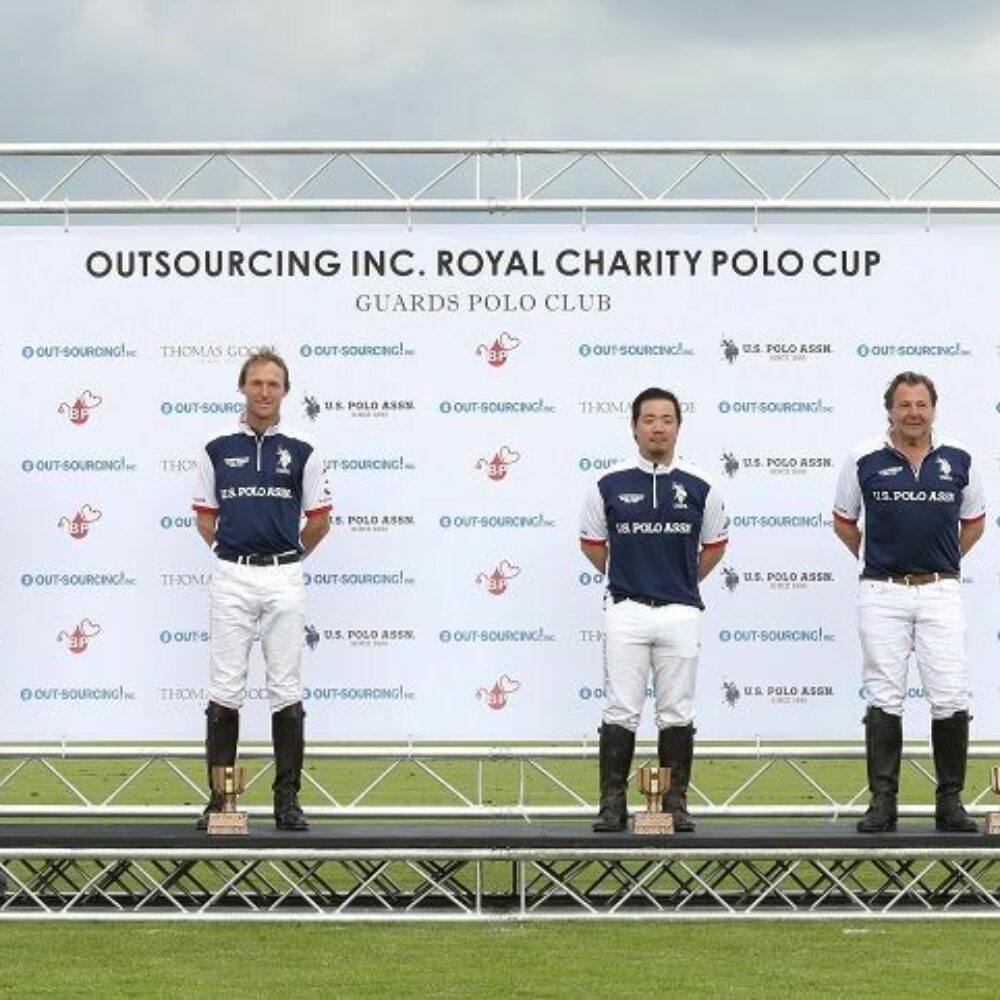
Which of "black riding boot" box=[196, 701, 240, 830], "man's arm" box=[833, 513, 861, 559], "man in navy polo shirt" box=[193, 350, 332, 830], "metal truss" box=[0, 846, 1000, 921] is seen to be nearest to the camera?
"metal truss" box=[0, 846, 1000, 921]

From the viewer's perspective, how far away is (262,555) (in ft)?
34.6

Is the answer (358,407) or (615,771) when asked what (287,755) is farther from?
(358,407)

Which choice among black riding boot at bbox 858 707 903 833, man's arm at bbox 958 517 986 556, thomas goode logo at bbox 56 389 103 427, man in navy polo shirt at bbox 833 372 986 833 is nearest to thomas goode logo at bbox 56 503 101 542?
thomas goode logo at bbox 56 389 103 427

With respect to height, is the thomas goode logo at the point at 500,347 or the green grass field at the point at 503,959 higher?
the thomas goode logo at the point at 500,347

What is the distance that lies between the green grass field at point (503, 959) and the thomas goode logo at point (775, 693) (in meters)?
1.56

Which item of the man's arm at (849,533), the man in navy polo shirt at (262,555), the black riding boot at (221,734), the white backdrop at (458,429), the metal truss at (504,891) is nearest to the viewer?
the metal truss at (504,891)

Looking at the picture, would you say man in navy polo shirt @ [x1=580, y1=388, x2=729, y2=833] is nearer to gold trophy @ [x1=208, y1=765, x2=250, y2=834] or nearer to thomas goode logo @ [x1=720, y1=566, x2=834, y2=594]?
thomas goode logo @ [x1=720, y1=566, x2=834, y2=594]

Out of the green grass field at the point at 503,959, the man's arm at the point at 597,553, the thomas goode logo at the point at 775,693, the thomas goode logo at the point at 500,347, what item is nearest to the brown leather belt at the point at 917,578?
the thomas goode logo at the point at 775,693

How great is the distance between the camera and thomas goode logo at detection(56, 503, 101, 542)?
37.3 feet

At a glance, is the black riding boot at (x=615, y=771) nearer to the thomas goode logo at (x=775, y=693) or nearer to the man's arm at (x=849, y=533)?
the thomas goode logo at (x=775, y=693)

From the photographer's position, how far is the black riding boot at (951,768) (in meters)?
10.5

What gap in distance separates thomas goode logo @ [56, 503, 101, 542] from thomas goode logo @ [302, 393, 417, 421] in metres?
1.11

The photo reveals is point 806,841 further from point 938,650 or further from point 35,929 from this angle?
point 35,929

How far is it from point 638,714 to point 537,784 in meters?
13.1
